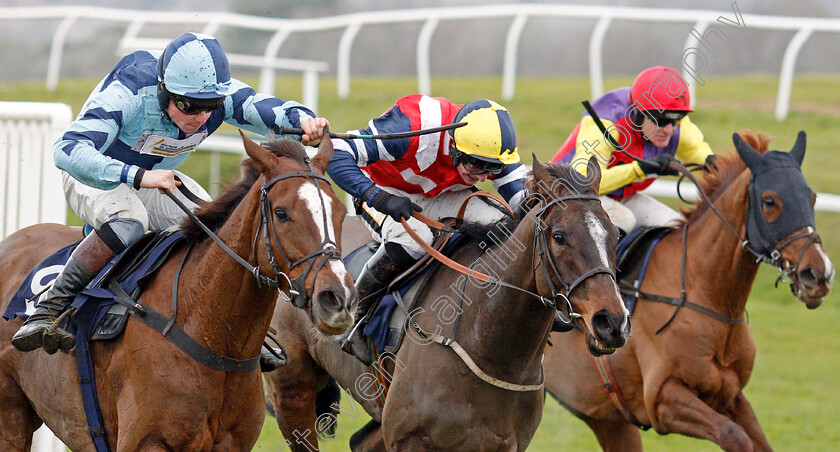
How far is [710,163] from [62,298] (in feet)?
13.4

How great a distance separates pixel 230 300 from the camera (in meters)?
4.04

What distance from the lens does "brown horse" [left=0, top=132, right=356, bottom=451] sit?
3691mm

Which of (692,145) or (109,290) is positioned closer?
(109,290)

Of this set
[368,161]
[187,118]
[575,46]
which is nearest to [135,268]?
[187,118]

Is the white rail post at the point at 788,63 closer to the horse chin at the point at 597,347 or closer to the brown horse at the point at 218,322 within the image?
the horse chin at the point at 597,347

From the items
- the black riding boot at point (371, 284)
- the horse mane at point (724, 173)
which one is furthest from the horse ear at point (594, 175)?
the horse mane at point (724, 173)

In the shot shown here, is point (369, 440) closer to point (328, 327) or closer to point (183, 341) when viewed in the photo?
point (183, 341)

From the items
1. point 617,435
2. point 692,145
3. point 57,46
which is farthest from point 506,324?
point 57,46

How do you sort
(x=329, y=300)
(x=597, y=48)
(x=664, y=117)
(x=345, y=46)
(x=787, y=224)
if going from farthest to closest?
(x=345, y=46) → (x=597, y=48) → (x=664, y=117) → (x=787, y=224) → (x=329, y=300)

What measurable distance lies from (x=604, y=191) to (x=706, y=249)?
2.40 feet

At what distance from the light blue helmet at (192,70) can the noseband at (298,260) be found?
0.62m

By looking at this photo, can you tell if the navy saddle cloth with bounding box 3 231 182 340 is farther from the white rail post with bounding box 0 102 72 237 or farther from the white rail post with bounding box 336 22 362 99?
the white rail post with bounding box 336 22 362 99

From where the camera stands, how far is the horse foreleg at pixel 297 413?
6.07 m

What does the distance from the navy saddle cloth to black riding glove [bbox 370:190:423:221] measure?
932mm
